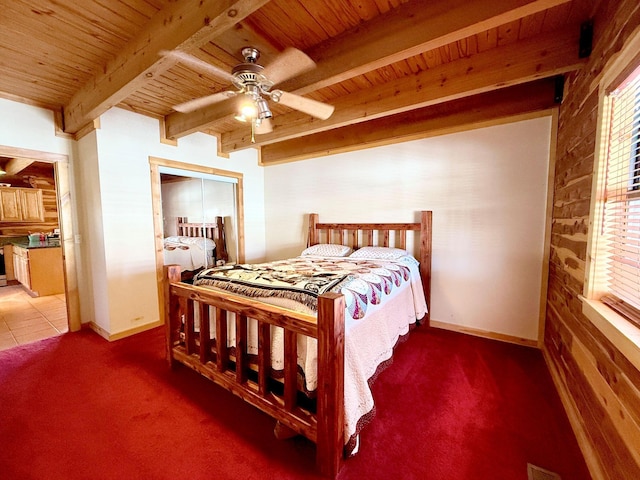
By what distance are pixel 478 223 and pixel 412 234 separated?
0.69m

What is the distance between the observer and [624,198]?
1.24m

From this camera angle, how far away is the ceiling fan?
140 centimetres

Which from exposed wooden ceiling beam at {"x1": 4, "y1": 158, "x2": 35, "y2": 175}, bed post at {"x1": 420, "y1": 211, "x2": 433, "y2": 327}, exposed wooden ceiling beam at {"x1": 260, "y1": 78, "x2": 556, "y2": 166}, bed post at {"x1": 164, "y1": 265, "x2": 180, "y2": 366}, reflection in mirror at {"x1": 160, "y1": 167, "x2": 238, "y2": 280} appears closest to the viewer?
bed post at {"x1": 164, "y1": 265, "x2": 180, "y2": 366}

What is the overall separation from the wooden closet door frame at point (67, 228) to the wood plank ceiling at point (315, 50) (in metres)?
0.40

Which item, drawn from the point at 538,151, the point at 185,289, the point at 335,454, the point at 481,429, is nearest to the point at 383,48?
the point at 538,151

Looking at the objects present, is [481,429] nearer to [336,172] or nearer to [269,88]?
[269,88]

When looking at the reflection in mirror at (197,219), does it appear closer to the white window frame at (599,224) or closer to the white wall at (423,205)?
the white wall at (423,205)

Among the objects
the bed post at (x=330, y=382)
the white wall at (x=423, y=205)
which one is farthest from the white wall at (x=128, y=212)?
the bed post at (x=330, y=382)

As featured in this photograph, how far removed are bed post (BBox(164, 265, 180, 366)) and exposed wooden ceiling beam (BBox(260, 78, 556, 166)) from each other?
2.36 meters

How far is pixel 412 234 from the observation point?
10.3ft

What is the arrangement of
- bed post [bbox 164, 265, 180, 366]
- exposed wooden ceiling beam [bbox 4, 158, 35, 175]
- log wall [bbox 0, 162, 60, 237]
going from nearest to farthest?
1. bed post [bbox 164, 265, 180, 366]
2. exposed wooden ceiling beam [bbox 4, 158, 35, 175]
3. log wall [bbox 0, 162, 60, 237]

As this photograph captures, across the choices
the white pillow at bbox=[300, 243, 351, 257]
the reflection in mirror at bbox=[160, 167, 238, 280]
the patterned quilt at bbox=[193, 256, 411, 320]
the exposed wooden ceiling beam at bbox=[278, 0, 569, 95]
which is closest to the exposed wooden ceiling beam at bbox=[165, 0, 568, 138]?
the exposed wooden ceiling beam at bbox=[278, 0, 569, 95]

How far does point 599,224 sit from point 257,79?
2.06 m

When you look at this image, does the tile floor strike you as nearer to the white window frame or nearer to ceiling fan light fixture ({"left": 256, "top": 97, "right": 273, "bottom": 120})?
ceiling fan light fixture ({"left": 256, "top": 97, "right": 273, "bottom": 120})
